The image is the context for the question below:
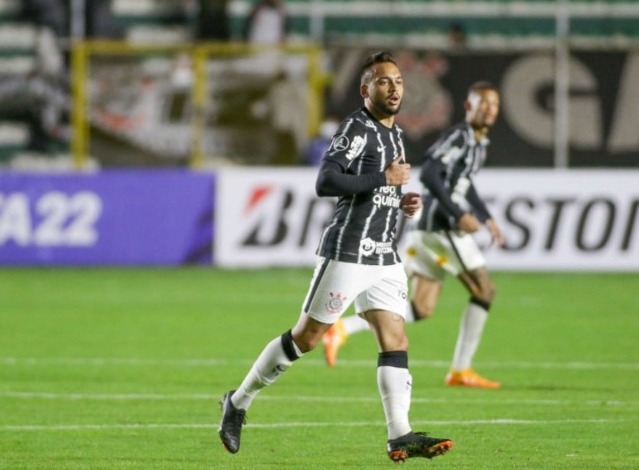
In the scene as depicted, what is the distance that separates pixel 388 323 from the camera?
27.7 feet

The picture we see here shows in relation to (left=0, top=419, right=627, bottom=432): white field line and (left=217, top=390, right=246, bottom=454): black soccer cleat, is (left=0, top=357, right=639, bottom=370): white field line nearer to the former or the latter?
(left=0, top=419, right=627, bottom=432): white field line

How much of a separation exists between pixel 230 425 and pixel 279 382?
3.67 m

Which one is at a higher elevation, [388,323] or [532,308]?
[388,323]

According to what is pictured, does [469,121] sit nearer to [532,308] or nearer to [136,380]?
[136,380]

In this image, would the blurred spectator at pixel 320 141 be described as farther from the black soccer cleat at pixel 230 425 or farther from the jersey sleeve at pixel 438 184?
the black soccer cleat at pixel 230 425

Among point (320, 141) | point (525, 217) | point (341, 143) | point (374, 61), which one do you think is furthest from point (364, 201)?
point (320, 141)

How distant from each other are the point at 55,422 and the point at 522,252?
42.0 ft

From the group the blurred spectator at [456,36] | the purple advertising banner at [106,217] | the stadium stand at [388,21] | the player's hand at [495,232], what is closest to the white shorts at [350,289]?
the player's hand at [495,232]

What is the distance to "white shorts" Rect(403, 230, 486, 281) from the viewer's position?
1245 cm

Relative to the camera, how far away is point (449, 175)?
12.5 m

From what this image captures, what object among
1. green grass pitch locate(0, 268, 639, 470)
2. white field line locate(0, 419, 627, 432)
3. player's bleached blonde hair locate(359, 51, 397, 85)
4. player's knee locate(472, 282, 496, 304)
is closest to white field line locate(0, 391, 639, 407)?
green grass pitch locate(0, 268, 639, 470)

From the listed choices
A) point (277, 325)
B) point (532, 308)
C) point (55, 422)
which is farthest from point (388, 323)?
point (532, 308)

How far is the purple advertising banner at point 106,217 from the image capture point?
22.5 m

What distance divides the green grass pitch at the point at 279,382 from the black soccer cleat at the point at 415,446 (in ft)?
1.35
